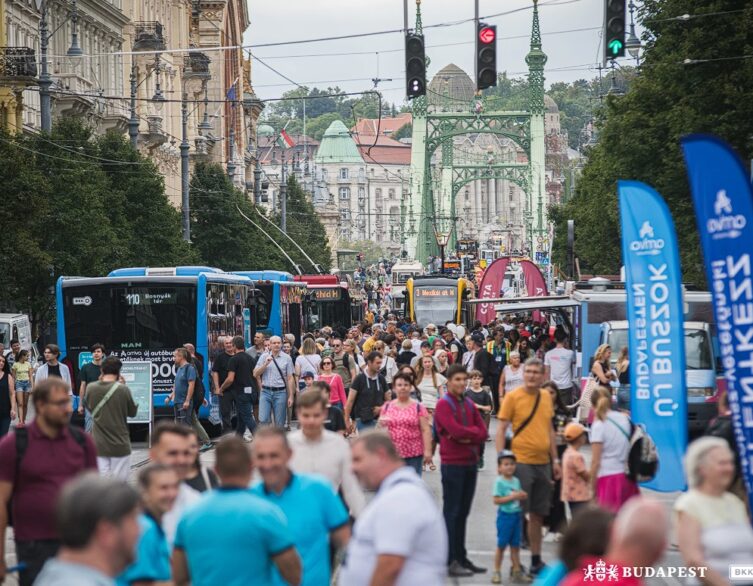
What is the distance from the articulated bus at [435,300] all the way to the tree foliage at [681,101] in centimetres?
1095

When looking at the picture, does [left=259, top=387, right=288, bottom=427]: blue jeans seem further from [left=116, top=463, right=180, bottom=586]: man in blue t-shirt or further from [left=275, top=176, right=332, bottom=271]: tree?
[left=275, top=176, right=332, bottom=271]: tree

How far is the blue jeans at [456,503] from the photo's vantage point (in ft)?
43.0

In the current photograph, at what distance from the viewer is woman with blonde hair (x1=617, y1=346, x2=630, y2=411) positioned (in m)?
22.4

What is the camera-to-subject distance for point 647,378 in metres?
15.2

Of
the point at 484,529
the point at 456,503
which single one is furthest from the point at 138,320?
the point at 456,503

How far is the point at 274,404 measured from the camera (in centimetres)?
2280

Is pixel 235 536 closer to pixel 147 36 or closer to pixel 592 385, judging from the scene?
pixel 592 385

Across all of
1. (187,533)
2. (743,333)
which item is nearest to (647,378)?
(743,333)

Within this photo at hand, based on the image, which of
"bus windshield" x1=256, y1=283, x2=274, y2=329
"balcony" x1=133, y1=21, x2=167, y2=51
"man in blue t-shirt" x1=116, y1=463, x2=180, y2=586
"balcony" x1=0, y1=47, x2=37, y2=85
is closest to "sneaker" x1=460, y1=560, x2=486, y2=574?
"man in blue t-shirt" x1=116, y1=463, x2=180, y2=586

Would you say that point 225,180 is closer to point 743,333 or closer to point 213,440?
point 213,440

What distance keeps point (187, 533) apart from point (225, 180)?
6869 cm

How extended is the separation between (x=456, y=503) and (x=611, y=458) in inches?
51.1

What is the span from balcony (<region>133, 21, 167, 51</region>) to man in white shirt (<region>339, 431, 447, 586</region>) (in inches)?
2367

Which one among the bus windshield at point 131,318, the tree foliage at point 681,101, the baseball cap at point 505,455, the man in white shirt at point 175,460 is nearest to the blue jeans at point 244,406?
the bus windshield at point 131,318
